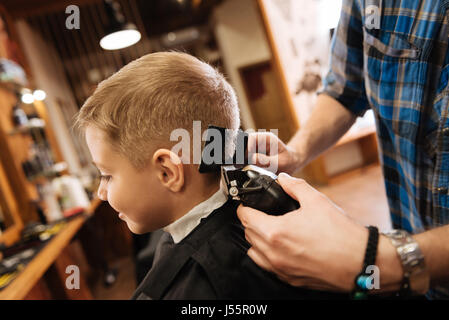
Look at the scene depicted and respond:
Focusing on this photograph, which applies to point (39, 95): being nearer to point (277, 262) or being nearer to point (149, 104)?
point (149, 104)

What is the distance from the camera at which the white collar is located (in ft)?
2.77

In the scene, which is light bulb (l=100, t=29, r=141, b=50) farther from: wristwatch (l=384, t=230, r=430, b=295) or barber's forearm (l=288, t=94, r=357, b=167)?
wristwatch (l=384, t=230, r=430, b=295)

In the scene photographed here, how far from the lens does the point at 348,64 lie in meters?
1.09

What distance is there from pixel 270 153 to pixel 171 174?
0.35 m

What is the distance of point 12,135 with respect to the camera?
3029 millimetres

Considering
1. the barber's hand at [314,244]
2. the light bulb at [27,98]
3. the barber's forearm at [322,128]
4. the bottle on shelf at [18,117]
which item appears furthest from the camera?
the light bulb at [27,98]

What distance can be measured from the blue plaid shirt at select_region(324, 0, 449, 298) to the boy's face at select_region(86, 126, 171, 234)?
2.29ft

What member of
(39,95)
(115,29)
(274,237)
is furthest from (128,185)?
(39,95)

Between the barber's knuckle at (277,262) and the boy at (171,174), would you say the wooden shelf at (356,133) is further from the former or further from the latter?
the barber's knuckle at (277,262)

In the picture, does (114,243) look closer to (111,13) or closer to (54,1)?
(111,13)

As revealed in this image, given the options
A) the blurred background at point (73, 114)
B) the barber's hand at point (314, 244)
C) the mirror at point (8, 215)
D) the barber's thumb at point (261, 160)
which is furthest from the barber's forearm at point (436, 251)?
the mirror at point (8, 215)

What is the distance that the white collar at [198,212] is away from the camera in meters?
0.85

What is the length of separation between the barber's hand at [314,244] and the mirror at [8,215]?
8.34ft

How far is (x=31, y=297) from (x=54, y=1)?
4132 mm
